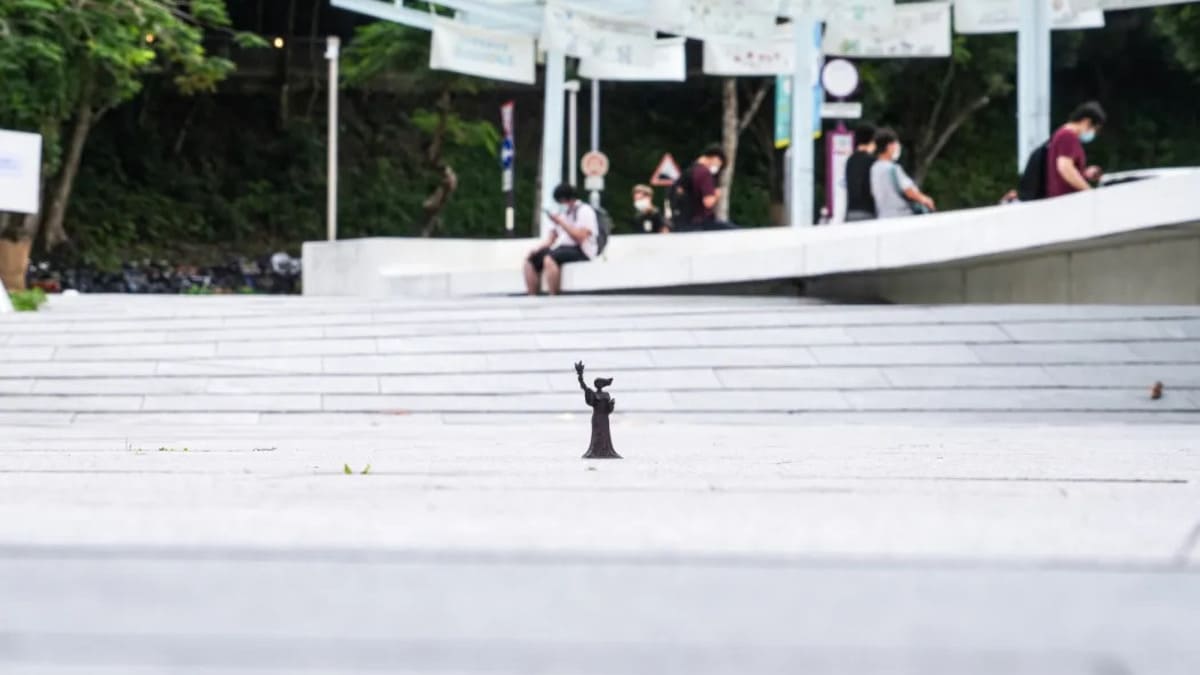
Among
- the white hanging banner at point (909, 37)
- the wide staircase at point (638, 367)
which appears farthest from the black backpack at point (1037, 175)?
the white hanging banner at point (909, 37)

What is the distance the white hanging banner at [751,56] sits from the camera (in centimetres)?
2578

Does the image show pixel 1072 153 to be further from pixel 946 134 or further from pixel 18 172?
pixel 946 134

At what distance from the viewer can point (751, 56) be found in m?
26.0

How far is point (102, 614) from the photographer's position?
12.0ft

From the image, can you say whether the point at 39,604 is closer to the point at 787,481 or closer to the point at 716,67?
the point at 787,481

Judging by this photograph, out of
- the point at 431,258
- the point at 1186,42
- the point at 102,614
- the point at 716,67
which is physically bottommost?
the point at 102,614

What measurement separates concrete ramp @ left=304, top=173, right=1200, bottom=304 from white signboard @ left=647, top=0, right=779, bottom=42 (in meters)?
2.62

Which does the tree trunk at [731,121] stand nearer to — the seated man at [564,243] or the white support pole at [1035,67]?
the white support pole at [1035,67]

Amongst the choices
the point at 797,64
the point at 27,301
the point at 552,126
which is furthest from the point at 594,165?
the point at 27,301

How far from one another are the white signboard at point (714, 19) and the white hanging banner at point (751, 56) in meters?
0.88

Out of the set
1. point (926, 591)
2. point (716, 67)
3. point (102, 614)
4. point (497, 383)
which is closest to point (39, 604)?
point (102, 614)

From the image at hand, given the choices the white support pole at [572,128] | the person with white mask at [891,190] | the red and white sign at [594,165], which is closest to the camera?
the person with white mask at [891,190]

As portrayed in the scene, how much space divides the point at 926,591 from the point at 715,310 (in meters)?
12.1

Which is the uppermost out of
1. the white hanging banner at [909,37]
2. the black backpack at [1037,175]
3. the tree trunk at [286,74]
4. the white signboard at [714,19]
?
the tree trunk at [286,74]
